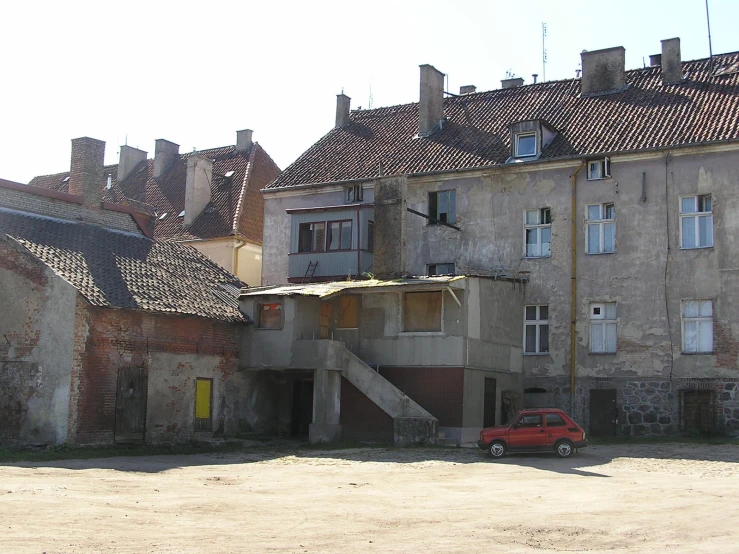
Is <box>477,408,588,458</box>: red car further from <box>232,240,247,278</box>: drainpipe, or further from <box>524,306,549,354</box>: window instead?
<box>232,240,247,278</box>: drainpipe

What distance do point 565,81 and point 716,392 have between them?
14.4 m

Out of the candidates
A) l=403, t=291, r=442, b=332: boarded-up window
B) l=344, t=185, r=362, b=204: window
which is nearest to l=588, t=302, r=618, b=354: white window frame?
l=403, t=291, r=442, b=332: boarded-up window

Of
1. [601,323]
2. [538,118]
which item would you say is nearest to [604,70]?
[538,118]

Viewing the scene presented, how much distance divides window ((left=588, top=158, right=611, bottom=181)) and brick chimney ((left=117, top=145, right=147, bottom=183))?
92.6 feet

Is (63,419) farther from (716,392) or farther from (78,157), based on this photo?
(716,392)

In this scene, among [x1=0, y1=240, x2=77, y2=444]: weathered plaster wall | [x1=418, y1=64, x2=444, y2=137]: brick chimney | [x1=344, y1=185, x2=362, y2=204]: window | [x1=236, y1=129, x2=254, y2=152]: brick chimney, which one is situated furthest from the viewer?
[x1=236, y1=129, x2=254, y2=152]: brick chimney

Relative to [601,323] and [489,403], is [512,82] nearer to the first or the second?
[601,323]

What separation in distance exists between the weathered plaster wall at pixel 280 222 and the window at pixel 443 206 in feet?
13.2

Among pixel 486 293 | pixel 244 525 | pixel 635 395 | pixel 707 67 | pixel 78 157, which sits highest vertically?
pixel 707 67

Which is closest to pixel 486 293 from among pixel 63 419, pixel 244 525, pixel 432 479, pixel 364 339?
pixel 364 339

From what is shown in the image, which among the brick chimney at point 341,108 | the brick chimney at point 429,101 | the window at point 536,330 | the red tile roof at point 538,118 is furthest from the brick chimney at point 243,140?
the window at point 536,330

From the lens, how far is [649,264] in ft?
100

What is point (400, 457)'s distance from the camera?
82.4ft

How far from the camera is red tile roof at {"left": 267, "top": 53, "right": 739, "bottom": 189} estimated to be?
31.4 meters
